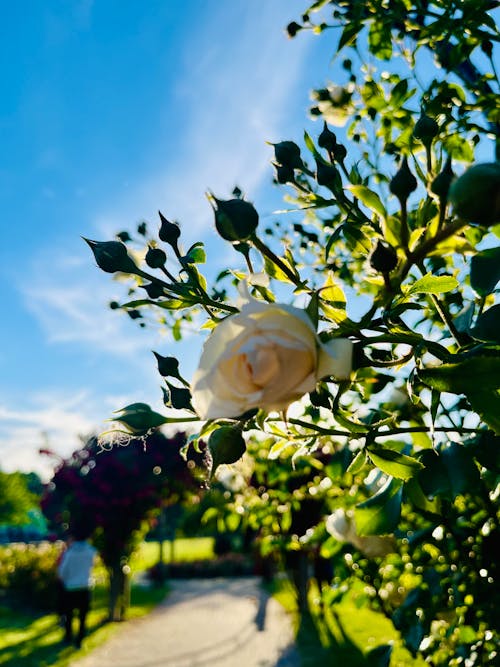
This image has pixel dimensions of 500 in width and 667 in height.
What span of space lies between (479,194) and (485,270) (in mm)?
256

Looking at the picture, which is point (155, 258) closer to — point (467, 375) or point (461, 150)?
point (467, 375)

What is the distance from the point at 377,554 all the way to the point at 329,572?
932 cm

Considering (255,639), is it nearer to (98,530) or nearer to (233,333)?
(98,530)

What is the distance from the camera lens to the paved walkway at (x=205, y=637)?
20.9 ft

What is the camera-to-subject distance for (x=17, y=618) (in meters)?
9.50

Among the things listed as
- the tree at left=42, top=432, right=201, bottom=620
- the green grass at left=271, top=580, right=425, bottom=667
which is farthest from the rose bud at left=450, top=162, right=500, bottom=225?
the tree at left=42, top=432, right=201, bottom=620

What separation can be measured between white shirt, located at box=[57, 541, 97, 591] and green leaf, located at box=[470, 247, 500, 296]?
7.80 metres

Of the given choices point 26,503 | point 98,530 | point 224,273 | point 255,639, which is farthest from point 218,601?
point 26,503

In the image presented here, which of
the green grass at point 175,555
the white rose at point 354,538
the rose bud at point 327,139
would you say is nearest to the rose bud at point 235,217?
the rose bud at point 327,139

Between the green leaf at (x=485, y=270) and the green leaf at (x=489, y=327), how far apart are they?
0.07 meters

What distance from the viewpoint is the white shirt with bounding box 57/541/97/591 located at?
7375mm

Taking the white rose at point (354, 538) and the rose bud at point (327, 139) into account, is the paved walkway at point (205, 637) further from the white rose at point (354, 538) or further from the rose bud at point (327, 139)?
the rose bud at point (327, 139)

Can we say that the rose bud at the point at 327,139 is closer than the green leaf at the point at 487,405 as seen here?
No

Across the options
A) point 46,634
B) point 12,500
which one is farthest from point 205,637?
point 12,500
